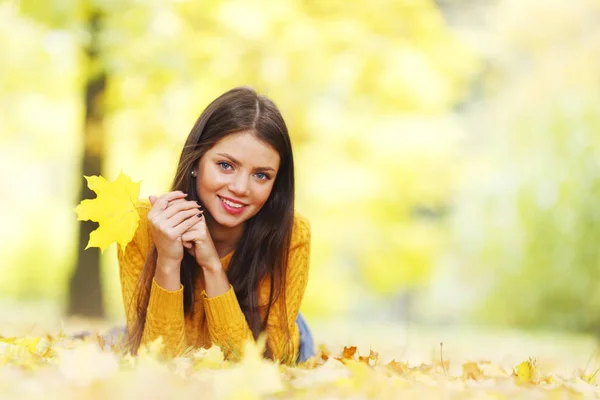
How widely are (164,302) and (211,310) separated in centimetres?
16

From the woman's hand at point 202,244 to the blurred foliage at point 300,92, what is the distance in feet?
12.5

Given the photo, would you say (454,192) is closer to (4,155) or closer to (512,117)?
(512,117)

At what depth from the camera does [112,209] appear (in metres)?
2.34

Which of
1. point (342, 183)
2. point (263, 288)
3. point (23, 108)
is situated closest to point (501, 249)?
point (342, 183)

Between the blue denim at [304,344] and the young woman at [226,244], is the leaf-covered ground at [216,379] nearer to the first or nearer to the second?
the young woman at [226,244]

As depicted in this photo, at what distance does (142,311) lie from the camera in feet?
8.43

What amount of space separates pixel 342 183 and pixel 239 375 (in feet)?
25.8

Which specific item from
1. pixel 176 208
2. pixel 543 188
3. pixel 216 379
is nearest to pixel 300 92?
pixel 543 188

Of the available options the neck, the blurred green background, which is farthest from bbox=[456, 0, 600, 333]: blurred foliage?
the neck

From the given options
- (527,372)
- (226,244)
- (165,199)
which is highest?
(165,199)

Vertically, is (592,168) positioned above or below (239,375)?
above

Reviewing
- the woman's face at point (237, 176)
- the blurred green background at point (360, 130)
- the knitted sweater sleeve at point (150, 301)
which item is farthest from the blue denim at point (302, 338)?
the blurred green background at point (360, 130)

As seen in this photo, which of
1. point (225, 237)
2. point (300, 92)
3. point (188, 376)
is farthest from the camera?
point (300, 92)

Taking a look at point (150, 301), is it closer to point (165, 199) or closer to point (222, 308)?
point (222, 308)
